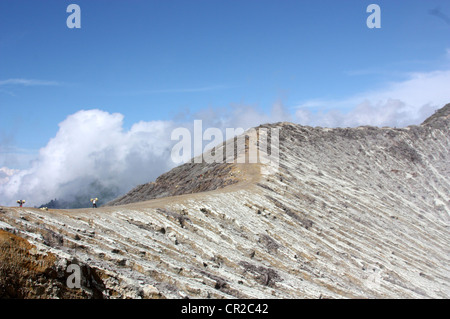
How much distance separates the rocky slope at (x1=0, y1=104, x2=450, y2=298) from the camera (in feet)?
42.8

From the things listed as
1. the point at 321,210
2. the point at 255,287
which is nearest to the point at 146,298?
the point at 255,287

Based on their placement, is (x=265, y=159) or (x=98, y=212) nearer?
(x=98, y=212)

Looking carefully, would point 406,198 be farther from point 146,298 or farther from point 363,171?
point 146,298

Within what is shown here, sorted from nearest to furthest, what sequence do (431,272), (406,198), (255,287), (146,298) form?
(146,298)
(255,287)
(431,272)
(406,198)

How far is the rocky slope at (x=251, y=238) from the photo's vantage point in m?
13.1

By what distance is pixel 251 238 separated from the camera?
2292 centimetres

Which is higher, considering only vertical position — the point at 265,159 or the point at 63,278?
the point at 265,159
